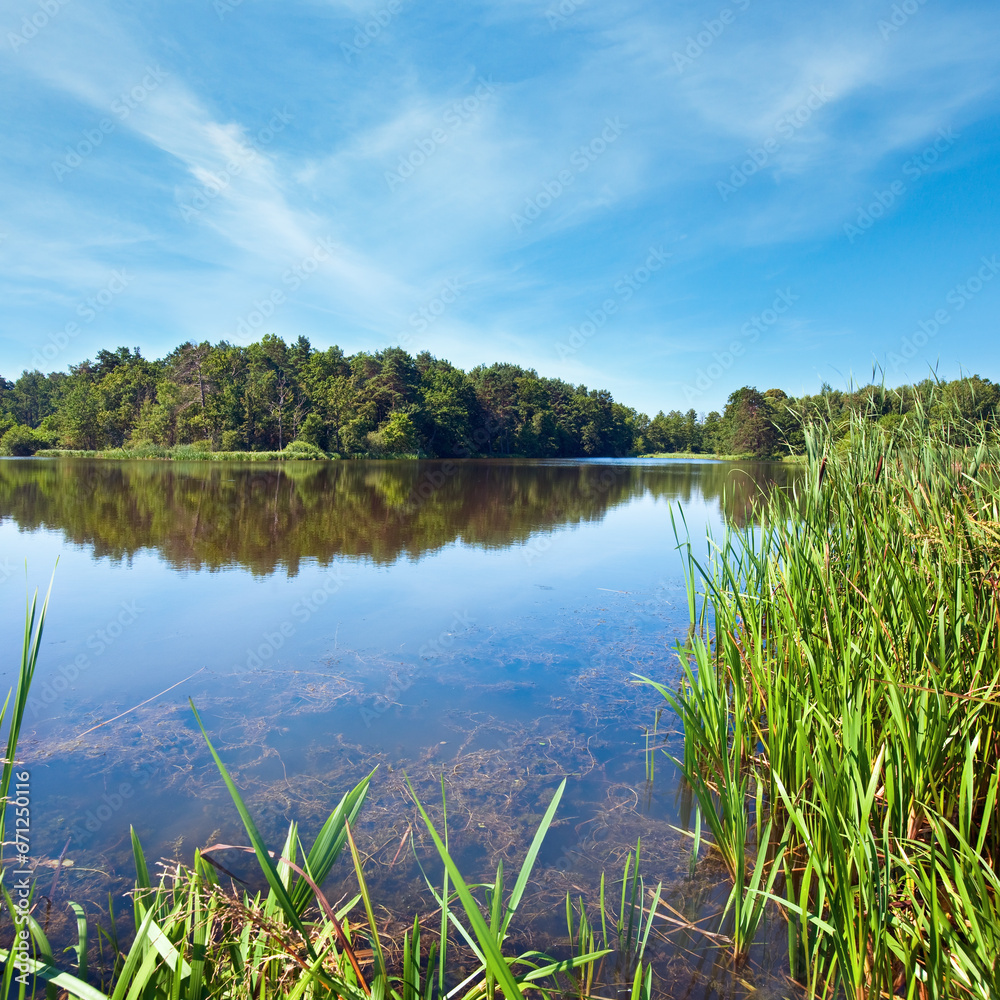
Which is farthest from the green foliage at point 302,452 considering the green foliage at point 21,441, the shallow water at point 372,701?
the shallow water at point 372,701

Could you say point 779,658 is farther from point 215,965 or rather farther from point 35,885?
point 35,885

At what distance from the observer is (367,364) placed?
5475 centimetres

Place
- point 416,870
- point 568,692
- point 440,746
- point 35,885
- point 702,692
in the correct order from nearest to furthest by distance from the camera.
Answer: point 35,885 < point 416,870 < point 702,692 < point 440,746 < point 568,692

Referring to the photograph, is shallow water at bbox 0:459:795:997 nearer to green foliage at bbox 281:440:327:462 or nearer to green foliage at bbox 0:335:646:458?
green foliage at bbox 281:440:327:462

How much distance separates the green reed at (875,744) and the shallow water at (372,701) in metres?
0.46

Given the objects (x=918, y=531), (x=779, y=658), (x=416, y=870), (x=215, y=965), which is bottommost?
(x=416, y=870)

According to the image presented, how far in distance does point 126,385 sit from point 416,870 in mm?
58396

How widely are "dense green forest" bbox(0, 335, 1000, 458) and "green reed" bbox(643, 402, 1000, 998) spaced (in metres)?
31.5

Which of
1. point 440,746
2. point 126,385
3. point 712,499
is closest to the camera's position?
point 440,746

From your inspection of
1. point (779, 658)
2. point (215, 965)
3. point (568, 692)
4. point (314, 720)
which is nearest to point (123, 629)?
point (314, 720)

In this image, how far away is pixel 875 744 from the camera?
2.64 metres

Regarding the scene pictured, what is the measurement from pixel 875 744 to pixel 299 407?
1977 inches

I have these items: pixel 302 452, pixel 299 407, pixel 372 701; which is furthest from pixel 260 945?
pixel 299 407

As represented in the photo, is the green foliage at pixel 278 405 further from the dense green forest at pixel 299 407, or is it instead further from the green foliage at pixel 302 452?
the green foliage at pixel 302 452
